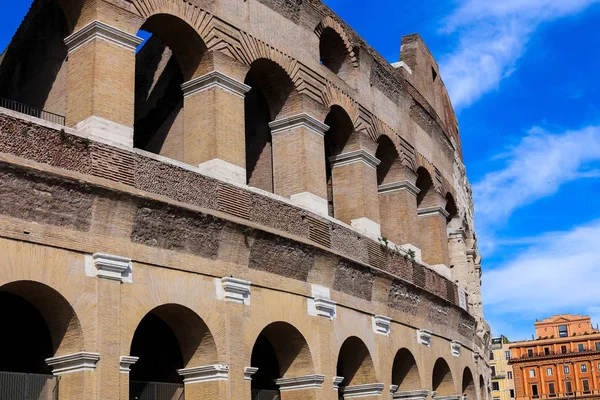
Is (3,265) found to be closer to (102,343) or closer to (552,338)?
(102,343)

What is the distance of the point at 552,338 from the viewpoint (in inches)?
2702

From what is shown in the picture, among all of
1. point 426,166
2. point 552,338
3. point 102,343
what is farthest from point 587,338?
point 102,343

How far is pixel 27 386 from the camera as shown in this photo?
9.24 metres

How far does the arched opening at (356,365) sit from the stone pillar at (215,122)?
3.75 m

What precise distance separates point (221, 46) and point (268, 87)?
1.74 m

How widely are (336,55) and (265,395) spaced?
6559 mm

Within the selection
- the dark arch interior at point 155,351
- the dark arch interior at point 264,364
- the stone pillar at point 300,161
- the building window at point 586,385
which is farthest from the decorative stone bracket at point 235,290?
the building window at point 586,385

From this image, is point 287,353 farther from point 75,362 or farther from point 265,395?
→ point 75,362

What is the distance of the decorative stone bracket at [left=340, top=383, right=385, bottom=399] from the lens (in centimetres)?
1393

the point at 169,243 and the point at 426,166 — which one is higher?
the point at 426,166

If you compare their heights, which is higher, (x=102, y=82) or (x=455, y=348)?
(x=102, y=82)

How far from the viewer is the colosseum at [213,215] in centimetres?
940

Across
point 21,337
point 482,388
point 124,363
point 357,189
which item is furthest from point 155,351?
point 482,388

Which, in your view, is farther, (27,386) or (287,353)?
(287,353)
